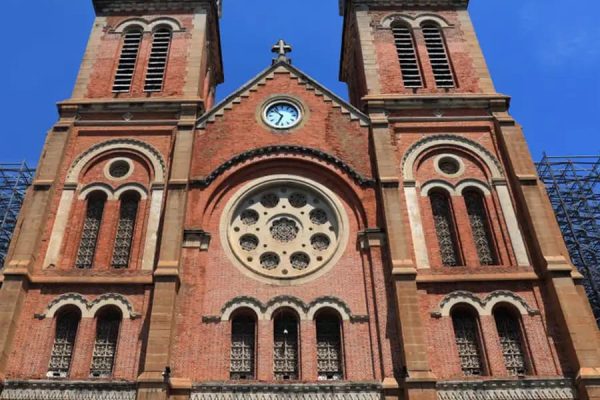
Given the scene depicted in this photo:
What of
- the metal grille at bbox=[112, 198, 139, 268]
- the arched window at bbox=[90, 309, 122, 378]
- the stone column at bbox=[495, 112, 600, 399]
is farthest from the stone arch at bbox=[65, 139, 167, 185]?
the stone column at bbox=[495, 112, 600, 399]

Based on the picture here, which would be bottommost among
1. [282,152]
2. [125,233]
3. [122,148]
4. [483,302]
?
[483,302]

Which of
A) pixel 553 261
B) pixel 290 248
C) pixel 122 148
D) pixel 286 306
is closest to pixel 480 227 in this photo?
pixel 553 261

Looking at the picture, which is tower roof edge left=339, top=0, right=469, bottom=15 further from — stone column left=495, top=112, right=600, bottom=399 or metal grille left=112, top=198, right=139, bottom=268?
metal grille left=112, top=198, right=139, bottom=268

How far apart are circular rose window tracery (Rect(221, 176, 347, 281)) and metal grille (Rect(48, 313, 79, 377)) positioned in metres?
5.08

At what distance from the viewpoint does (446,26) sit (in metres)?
26.7

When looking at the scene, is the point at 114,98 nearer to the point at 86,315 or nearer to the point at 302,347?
the point at 86,315

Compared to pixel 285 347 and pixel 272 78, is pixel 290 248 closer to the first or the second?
pixel 285 347

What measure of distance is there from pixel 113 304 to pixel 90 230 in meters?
3.51

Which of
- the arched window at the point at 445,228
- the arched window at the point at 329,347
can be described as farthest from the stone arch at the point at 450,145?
the arched window at the point at 329,347

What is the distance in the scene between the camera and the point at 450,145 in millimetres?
21641

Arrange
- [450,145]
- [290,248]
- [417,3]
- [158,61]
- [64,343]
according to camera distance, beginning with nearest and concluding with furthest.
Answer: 1. [64,343]
2. [290,248]
3. [450,145]
4. [158,61]
5. [417,3]

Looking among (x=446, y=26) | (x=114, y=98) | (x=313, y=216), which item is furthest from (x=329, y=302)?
(x=446, y=26)

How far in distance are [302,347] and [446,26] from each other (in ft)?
53.9

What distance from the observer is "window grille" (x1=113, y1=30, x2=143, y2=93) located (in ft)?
80.4
